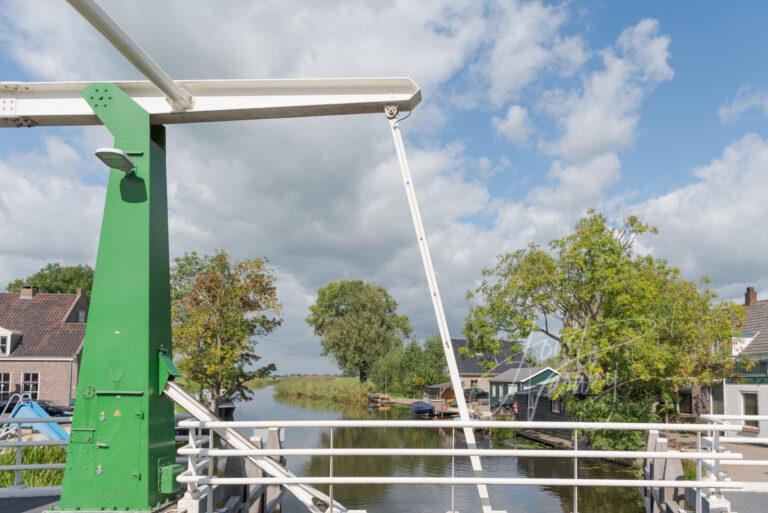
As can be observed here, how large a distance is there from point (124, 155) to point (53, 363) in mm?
34733

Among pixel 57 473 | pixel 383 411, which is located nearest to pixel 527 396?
pixel 383 411

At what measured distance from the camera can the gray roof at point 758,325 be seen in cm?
2800

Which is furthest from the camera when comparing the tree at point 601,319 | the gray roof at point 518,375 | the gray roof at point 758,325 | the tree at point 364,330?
the tree at point 364,330

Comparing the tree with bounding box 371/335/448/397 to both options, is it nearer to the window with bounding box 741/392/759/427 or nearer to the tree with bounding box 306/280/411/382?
the tree with bounding box 306/280/411/382

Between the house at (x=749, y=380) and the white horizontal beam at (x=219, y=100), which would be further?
the house at (x=749, y=380)

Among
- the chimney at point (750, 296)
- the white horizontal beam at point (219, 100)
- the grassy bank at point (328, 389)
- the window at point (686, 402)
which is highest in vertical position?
the white horizontal beam at point (219, 100)

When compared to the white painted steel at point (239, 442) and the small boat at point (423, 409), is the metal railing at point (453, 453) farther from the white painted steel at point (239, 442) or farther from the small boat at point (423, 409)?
the small boat at point (423, 409)

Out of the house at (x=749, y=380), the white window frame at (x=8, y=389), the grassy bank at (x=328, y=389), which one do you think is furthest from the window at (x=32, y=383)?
the house at (x=749, y=380)

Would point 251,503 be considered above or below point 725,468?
above

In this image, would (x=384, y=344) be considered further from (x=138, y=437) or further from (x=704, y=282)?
(x=138, y=437)

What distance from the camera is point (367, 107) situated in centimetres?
664

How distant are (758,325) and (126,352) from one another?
105 feet

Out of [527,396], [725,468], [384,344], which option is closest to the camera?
[725,468]

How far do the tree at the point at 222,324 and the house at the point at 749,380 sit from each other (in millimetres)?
20325
